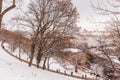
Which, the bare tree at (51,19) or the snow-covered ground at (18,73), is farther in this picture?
the bare tree at (51,19)

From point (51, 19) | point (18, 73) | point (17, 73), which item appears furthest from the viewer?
point (51, 19)

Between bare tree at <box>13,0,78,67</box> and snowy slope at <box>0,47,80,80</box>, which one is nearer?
snowy slope at <box>0,47,80,80</box>

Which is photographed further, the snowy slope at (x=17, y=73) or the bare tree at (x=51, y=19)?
the bare tree at (x=51, y=19)

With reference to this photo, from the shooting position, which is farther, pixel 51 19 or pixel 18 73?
pixel 51 19

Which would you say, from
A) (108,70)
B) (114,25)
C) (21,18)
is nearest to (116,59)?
(108,70)

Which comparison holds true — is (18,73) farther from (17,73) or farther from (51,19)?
(51,19)

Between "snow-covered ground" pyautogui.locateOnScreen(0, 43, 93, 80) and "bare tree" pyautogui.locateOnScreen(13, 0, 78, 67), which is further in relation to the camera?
"bare tree" pyautogui.locateOnScreen(13, 0, 78, 67)

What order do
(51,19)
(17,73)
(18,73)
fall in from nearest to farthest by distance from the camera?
1. (17,73)
2. (18,73)
3. (51,19)

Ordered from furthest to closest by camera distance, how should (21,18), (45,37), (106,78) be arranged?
(45,37) → (21,18) → (106,78)

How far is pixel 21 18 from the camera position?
3069 cm

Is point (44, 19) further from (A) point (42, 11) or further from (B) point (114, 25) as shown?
(B) point (114, 25)

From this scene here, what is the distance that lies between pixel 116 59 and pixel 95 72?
1.12 m

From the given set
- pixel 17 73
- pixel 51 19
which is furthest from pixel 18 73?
pixel 51 19

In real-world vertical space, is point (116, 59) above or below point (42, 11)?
below
